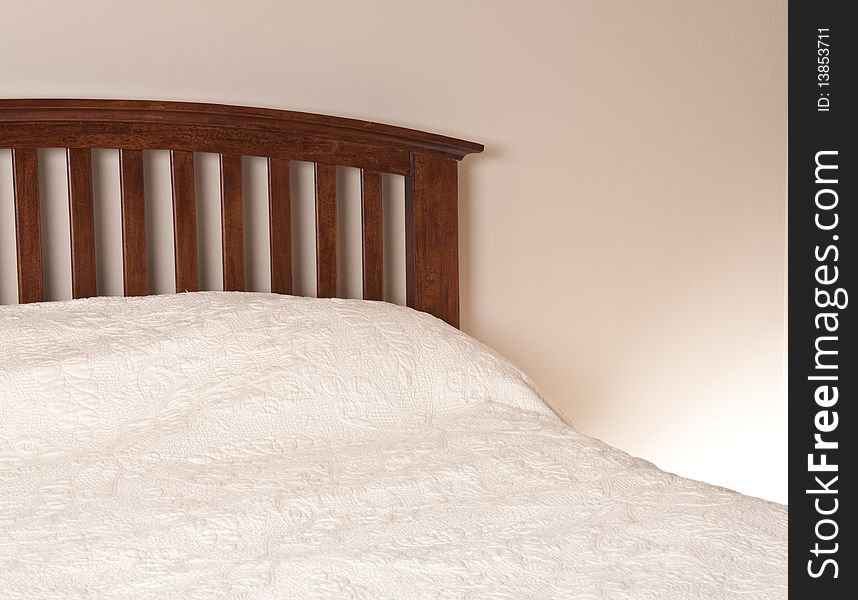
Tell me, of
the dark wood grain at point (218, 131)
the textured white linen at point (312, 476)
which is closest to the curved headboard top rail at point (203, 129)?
the dark wood grain at point (218, 131)

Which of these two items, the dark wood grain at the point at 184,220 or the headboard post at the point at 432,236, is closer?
the dark wood grain at the point at 184,220

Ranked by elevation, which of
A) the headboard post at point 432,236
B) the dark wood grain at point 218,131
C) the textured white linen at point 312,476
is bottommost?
the textured white linen at point 312,476

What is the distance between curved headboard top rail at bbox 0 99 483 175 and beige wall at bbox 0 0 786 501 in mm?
98

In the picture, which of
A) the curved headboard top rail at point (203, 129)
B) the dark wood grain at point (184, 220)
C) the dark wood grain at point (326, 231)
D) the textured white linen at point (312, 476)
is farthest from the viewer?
the dark wood grain at point (326, 231)

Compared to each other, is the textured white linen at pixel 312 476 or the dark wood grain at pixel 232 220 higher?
the dark wood grain at pixel 232 220

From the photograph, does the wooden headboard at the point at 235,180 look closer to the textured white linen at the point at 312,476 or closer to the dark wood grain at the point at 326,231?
the dark wood grain at the point at 326,231

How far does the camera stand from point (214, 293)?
1.48 m

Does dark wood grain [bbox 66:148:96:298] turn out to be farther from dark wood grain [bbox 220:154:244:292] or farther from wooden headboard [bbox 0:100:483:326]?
dark wood grain [bbox 220:154:244:292]

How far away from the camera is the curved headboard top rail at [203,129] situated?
1477 millimetres

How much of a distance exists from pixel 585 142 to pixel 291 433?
1.16 metres

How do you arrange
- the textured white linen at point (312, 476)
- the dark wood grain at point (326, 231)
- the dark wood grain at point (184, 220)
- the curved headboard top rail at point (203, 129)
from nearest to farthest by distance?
the textured white linen at point (312, 476) → the curved headboard top rail at point (203, 129) → the dark wood grain at point (184, 220) → the dark wood grain at point (326, 231)

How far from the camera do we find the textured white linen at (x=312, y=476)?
0.79 m

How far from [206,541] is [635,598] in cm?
42

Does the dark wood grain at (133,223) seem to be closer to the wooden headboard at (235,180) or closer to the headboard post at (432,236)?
the wooden headboard at (235,180)
